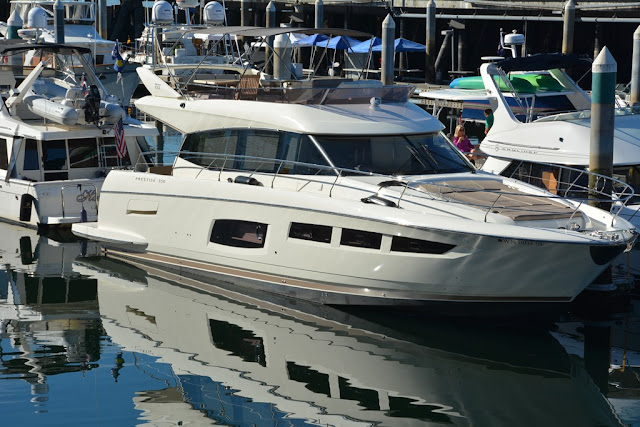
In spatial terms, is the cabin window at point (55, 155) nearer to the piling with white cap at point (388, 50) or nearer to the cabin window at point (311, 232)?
the cabin window at point (311, 232)

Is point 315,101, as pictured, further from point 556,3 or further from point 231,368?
point 556,3

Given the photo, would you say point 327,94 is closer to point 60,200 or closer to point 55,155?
point 60,200

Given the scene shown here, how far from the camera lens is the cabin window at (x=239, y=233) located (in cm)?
1253

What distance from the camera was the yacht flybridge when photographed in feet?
36.2

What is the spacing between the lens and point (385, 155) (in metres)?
12.7

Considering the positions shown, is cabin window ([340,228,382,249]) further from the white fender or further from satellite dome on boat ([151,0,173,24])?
satellite dome on boat ([151,0,173,24])

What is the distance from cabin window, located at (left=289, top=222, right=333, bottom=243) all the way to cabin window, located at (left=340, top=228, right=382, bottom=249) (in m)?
0.20

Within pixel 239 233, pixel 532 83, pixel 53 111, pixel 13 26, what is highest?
pixel 13 26

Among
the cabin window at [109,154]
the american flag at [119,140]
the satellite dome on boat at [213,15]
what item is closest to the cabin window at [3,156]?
the cabin window at [109,154]

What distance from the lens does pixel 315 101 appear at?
13.4m

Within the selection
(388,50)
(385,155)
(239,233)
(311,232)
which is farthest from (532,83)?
(311,232)

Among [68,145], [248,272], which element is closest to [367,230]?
[248,272]

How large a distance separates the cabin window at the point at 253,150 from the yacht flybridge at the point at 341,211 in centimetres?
2

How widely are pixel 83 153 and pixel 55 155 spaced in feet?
1.42
